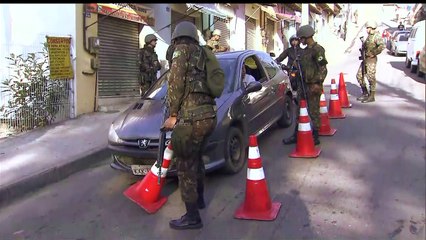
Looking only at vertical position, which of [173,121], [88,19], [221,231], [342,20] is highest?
[342,20]

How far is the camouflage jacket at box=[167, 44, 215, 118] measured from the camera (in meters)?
3.78

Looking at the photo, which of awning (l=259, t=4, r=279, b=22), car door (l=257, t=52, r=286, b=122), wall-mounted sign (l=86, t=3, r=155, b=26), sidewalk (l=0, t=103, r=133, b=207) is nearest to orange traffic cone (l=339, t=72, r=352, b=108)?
car door (l=257, t=52, r=286, b=122)

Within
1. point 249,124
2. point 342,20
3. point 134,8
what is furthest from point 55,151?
point 342,20

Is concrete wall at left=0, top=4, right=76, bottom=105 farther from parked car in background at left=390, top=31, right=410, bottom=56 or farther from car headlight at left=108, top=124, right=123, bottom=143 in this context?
parked car in background at left=390, top=31, right=410, bottom=56

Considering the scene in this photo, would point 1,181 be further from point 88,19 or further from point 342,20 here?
point 342,20

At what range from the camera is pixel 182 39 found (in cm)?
393

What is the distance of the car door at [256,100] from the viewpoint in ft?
19.5

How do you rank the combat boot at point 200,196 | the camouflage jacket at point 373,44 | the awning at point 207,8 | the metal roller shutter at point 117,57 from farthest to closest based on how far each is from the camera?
the awning at point 207,8 < the metal roller shutter at point 117,57 < the camouflage jacket at point 373,44 < the combat boot at point 200,196

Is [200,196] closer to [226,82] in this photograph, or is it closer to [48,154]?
[226,82]

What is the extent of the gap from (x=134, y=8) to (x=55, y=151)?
19.2ft

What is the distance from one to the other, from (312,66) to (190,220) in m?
3.29

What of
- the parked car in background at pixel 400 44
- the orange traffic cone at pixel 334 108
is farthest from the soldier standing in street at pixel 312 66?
the parked car in background at pixel 400 44

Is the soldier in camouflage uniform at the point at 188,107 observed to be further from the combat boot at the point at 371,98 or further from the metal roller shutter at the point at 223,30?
the metal roller shutter at the point at 223,30

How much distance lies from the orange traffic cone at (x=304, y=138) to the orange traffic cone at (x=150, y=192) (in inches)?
87.9
